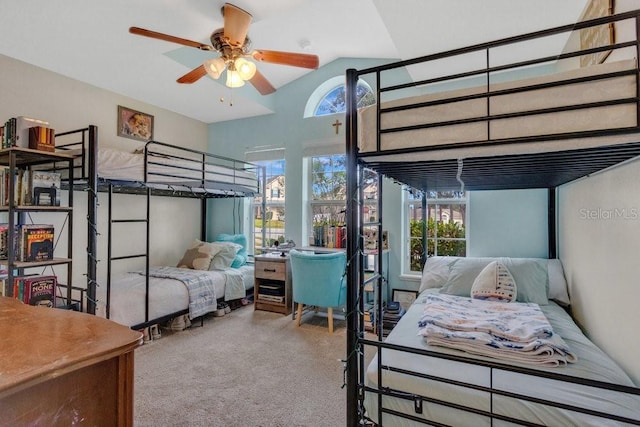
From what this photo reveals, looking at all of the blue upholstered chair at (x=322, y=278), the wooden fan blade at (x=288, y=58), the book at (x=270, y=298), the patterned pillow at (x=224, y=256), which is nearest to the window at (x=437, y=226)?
the blue upholstered chair at (x=322, y=278)

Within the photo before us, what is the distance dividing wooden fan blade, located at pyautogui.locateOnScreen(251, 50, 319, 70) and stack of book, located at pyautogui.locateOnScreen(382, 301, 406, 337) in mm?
2478

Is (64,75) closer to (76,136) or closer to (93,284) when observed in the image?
(76,136)

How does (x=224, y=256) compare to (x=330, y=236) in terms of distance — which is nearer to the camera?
(x=330, y=236)

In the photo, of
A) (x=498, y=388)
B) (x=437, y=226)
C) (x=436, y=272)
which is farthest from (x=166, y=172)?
(x=498, y=388)

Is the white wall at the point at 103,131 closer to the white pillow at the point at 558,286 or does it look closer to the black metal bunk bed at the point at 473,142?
the black metal bunk bed at the point at 473,142

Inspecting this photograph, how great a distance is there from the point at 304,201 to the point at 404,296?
182 centimetres

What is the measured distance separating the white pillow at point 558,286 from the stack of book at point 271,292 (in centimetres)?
274

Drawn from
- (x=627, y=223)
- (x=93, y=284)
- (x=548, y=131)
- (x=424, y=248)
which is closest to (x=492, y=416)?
(x=548, y=131)

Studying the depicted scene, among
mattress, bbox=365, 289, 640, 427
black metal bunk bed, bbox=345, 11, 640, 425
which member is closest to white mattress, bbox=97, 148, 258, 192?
black metal bunk bed, bbox=345, 11, 640, 425

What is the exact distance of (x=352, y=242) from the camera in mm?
1360

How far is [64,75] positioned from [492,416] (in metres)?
4.58

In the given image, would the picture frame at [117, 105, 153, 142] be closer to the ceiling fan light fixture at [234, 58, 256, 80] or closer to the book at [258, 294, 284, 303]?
the ceiling fan light fixture at [234, 58, 256, 80]

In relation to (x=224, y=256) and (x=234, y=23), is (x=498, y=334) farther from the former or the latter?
(x=224, y=256)

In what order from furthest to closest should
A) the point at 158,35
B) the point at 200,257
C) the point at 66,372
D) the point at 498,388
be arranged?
1. the point at 200,257
2. the point at 158,35
3. the point at 498,388
4. the point at 66,372
